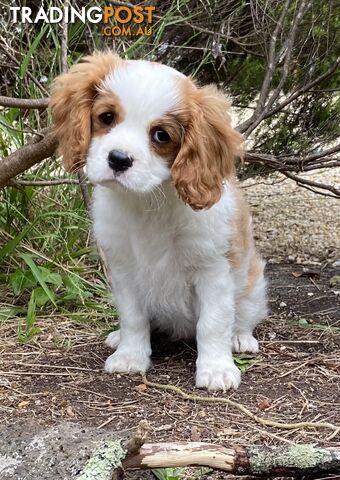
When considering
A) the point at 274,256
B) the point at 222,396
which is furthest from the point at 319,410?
Result: the point at 274,256

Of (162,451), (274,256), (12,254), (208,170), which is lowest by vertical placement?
(274,256)

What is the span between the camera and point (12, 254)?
15.1ft

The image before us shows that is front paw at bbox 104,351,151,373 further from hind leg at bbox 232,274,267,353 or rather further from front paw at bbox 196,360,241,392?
hind leg at bbox 232,274,267,353

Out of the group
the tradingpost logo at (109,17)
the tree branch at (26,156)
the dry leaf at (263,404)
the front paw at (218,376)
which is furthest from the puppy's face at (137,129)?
the tradingpost logo at (109,17)

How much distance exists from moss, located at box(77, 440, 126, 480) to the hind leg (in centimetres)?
168

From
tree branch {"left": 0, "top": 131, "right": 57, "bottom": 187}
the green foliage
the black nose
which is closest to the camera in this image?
the black nose

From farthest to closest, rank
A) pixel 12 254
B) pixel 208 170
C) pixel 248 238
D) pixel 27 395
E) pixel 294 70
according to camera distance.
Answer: pixel 294 70
pixel 12 254
pixel 248 238
pixel 27 395
pixel 208 170

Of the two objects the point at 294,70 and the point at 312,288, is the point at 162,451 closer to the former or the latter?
the point at 312,288

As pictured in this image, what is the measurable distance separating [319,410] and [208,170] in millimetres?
1093

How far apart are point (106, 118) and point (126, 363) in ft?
3.90

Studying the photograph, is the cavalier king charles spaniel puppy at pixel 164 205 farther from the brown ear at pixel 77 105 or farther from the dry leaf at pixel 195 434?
the dry leaf at pixel 195 434

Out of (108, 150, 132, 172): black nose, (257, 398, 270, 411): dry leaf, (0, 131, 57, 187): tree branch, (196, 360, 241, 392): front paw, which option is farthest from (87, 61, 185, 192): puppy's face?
(0, 131, 57, 187): tree branch

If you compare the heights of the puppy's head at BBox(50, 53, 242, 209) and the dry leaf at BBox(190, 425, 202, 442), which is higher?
the puppy's head at BBox(50, 53, 242, 209)

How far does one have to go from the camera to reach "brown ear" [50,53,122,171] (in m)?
3.04
